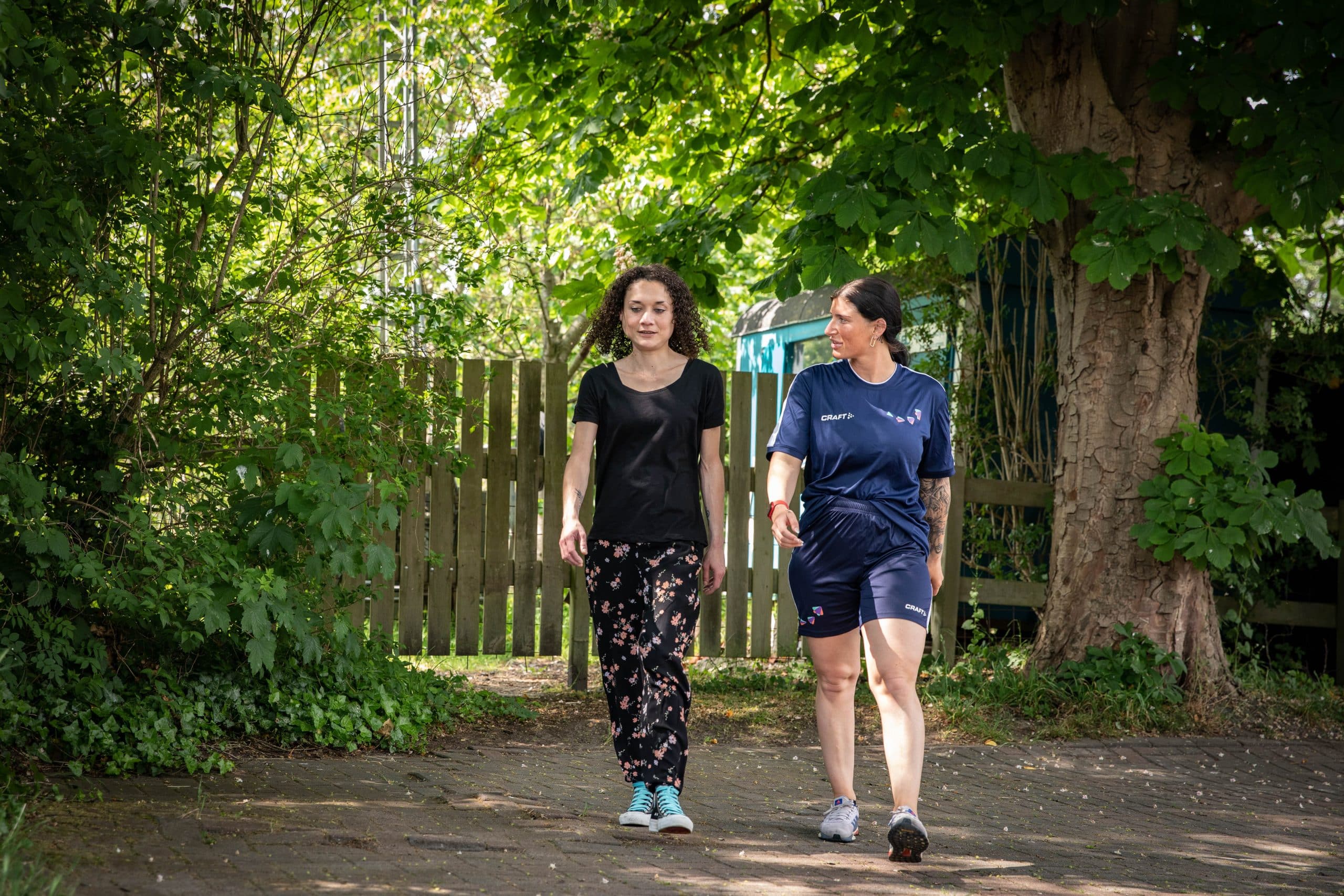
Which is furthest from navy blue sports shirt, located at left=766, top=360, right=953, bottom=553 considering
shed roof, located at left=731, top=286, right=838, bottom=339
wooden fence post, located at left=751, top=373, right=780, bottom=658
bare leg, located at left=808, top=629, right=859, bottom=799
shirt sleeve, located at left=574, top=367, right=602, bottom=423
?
shed roof, located at left=731, top=286, right=838, bottom=339

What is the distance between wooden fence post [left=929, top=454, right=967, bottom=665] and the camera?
7.74 m

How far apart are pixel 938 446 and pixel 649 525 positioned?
108 centimetres

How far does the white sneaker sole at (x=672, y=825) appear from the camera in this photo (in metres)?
4.10

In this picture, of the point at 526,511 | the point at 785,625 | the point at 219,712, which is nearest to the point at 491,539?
the point at 526,511

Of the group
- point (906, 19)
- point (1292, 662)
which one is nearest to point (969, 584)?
point (1292, 662)

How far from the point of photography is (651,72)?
7695 millimetres

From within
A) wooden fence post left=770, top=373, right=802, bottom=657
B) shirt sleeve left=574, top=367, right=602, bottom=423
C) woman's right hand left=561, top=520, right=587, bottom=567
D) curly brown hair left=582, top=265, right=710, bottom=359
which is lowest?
wooden fence post left=770, top=373, right=802, bottom=657

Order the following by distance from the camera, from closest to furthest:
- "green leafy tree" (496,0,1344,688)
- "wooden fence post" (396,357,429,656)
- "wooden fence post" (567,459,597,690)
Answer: "green leafy tree" (496,0,1344,688)
"wooden fence post" (396,357,429,656)
"wooden fence post" (567,459,597,690)

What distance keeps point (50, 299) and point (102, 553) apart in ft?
3.34

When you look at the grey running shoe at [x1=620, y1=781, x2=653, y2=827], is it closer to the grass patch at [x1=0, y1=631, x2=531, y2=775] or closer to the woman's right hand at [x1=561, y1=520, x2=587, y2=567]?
the woman's right hand at [x1=561, y1=520, x2=587, y2=567]

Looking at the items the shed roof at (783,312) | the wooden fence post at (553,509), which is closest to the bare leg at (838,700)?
the wooden fence post at (553,509)

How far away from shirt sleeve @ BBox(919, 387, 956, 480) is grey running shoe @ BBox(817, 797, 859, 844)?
3.97ft

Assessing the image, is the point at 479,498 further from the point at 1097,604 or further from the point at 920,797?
the point at 1097,604

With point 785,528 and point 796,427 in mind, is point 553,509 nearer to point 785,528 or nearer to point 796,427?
point 796,427
